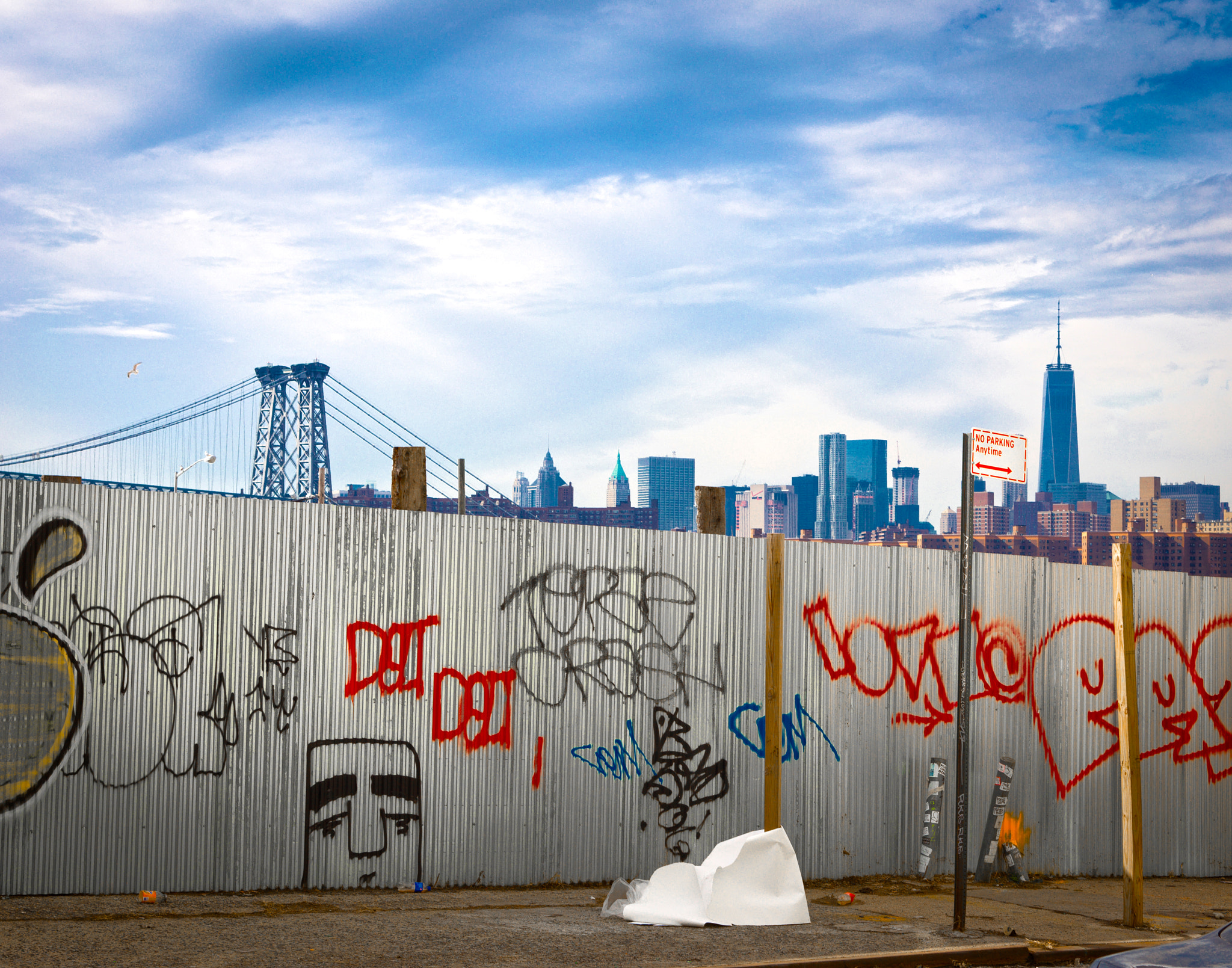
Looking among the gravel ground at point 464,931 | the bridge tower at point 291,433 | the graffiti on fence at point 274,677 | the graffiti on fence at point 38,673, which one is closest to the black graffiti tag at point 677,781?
the gravel ground at point 464,931

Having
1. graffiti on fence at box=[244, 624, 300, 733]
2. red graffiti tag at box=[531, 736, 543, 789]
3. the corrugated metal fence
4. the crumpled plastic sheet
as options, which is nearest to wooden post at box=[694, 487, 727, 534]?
the corrugated metal fence

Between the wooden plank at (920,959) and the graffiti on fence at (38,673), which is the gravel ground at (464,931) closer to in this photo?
the wooden plank at (920,959)

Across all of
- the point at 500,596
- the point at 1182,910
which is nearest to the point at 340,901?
the point at 500,596

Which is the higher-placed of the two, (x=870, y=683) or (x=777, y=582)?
(x=777, y=582)

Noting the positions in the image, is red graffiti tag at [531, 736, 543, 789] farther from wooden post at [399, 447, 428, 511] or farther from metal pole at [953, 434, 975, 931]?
metal pole at [953, 434, 975, 931]

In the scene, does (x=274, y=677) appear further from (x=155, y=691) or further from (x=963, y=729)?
(x=963, y=729)

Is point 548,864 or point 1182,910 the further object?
point 1182,910

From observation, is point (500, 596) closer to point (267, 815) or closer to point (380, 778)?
point (380, 778)

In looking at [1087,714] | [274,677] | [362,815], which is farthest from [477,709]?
[1087,714]

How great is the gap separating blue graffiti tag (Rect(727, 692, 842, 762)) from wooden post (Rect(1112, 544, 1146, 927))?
2173mm

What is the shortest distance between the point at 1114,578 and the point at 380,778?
5.75 metres

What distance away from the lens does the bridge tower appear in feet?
298

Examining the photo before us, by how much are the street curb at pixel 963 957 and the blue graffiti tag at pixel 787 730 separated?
7.92ft

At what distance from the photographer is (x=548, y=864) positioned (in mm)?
8602
